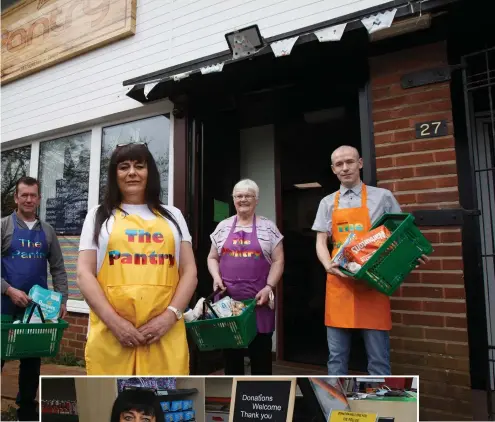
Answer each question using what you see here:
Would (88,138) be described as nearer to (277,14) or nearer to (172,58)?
(172,58)

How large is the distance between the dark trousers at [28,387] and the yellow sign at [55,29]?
3459mm

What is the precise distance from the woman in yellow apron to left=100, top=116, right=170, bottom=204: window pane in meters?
2.20

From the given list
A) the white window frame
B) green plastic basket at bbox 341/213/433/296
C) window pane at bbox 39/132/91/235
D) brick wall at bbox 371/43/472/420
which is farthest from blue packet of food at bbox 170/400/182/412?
window pane at bbox 39/132/91/235

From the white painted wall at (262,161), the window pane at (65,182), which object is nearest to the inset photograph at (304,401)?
the white painted wall at (262,161)

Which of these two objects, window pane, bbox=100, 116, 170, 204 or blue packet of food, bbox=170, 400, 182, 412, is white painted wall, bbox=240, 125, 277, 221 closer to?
window pane, bbox=100, 116, 170, 204

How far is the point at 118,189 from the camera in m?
1.85

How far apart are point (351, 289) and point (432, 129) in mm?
1343

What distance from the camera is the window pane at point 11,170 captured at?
208 inches

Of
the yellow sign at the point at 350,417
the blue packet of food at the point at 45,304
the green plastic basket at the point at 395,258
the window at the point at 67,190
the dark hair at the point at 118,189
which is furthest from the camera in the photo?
the window at the point at 67,190

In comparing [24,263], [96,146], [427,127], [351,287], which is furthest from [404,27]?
[96,146]

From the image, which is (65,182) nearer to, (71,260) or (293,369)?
(71,260)

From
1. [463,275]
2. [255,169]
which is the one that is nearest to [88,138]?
[255,169]

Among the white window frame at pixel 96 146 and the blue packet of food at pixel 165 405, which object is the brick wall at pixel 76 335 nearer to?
the white window frame at pixel 96 146

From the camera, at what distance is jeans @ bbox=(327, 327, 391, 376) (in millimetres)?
2157
